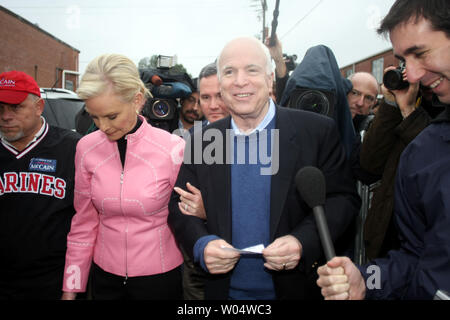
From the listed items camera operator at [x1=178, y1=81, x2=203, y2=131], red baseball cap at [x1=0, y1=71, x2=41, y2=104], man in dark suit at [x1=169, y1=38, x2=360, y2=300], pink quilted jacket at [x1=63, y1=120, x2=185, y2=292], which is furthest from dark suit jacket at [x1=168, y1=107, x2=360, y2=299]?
camera operator at [x1=178, y1=81, x2=203, y2=131]

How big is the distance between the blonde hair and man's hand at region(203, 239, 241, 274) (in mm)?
1065

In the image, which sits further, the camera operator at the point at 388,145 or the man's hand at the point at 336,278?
the camera operator at the point at 388,145

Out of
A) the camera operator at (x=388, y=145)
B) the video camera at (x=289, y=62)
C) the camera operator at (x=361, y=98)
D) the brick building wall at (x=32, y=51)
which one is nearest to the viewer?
the camera operator at (x=388, y=145)

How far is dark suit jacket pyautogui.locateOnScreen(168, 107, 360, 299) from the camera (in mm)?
1533

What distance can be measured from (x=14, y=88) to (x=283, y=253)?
6.74 ft

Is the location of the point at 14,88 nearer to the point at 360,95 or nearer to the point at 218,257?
the point at 218,257

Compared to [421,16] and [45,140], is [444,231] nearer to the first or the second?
[421,16]

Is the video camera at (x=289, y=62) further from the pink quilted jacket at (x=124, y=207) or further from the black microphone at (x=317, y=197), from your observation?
the black microphone at (x=317, y=197)

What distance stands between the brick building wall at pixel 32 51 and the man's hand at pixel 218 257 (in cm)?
1932

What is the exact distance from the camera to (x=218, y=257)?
1.40m

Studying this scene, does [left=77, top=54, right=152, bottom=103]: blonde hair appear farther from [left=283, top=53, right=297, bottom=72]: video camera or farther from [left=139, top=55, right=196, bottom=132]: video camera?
[left=283, top=53, right=297, bottom=72]: video camera

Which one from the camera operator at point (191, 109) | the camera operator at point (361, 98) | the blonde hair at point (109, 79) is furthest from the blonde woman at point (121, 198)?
the camera operator at point (361, 98)

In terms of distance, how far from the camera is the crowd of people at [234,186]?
1297mm
